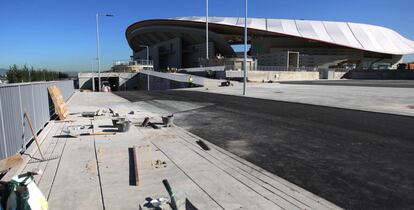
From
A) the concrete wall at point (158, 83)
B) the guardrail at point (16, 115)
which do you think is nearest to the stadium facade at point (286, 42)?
the concrete wall at point (158, 83)

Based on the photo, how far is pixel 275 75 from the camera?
63.1 metres

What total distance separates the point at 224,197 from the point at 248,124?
22.5 ft

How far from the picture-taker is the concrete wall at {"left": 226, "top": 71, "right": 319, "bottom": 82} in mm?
55247

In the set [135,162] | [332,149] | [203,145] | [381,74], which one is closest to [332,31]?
[381,74]

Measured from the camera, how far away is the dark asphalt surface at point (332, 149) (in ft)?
16.3

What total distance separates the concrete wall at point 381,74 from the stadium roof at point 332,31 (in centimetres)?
1581

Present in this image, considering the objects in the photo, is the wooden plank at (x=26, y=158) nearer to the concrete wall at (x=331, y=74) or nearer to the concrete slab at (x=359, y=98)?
the concrete slab at (x=359, y=98)

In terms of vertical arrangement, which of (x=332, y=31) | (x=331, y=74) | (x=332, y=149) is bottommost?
(x=332, y=149)

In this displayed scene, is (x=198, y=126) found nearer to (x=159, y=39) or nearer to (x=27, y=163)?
(x=27, y=163)

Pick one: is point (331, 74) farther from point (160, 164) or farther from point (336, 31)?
point (160, 164)

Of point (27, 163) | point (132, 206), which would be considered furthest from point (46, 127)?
point (132, 206)

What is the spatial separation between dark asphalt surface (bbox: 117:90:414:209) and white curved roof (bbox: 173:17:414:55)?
254ft

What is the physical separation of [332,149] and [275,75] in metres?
56.7

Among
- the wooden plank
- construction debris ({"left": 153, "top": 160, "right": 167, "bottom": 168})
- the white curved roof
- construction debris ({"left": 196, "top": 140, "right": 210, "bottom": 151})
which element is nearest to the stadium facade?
the white curved roof
